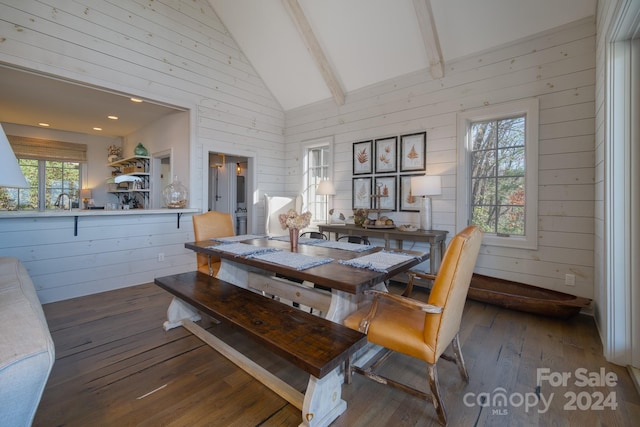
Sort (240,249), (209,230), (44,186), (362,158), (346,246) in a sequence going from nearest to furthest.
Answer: (240,249) < (346,246) < (209,230) < (362,158) < (44,186)

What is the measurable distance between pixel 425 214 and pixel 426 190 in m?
0.35

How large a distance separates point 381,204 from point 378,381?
282cm

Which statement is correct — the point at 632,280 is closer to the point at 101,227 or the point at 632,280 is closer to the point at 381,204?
the point at 381,204

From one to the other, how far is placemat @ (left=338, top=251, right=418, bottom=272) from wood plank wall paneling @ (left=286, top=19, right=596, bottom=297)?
5.90 feet

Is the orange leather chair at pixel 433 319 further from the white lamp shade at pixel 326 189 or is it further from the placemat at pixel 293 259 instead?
the white lamp shade at pixel 326 189

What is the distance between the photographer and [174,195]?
3920 millimetres

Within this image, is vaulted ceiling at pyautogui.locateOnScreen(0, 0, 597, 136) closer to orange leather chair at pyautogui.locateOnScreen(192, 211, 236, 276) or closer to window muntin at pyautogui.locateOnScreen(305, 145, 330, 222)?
window muntin at pyautogui.locateOnScreen(305, 145, 330, 222)

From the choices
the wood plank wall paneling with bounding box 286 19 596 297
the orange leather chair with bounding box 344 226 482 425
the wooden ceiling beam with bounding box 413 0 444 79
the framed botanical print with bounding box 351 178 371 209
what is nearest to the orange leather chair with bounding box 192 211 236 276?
the orange leather chair with bounding box 344 226 482 425

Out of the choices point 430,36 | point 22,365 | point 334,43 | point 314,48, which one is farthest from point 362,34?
point 22,365

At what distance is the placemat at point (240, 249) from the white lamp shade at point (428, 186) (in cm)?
199

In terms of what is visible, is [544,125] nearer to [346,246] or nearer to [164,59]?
[346,246]

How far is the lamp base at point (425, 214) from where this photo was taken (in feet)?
11.6

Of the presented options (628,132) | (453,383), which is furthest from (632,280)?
(453,383)

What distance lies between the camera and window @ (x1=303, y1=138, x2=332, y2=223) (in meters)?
5.00
